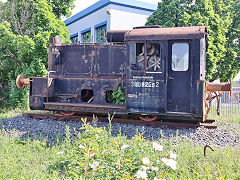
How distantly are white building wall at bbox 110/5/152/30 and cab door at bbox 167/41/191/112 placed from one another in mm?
12428

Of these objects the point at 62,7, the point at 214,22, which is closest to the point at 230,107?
the point at 214,22

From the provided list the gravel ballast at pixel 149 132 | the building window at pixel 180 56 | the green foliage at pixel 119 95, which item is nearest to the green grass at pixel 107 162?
the gravel ballast at pixel 149 132

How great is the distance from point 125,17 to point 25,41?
10.2 m

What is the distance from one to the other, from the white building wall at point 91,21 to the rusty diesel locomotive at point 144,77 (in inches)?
428

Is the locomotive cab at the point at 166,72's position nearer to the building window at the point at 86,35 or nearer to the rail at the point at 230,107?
the rail at the point at 230,107

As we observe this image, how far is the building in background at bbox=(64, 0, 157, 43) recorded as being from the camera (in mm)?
18562

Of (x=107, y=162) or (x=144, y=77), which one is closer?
(x=107, y=162)

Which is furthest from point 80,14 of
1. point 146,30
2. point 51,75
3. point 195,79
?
point 195,79

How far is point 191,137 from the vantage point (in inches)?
248

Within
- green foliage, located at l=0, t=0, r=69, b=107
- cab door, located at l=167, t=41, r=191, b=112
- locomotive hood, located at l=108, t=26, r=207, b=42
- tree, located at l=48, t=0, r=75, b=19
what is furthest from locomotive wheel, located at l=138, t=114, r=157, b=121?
tree, located at l=48, t=0, r=75, b=19

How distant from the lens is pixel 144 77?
23.2 feet

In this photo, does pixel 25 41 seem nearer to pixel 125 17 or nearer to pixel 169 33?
pixel 169 33

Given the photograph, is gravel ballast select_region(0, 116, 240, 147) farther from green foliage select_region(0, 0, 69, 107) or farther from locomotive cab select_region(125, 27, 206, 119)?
green foliage select_region(0, 0, 69, 107)

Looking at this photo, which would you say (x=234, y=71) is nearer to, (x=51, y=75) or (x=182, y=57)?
(x=182, y=57)
